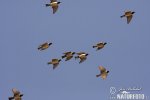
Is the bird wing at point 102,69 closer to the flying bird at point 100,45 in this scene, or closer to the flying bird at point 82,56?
the flying bird at point 82,56

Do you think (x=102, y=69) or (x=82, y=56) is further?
(x=102, y=69)

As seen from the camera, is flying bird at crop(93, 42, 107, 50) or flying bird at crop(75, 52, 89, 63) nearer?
flying bird at crop(93, 42, 107, 50)

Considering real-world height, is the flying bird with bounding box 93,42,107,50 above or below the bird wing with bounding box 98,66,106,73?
above

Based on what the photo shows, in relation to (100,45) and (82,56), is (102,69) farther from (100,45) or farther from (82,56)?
(100,45)

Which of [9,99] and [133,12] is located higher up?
[133,12]

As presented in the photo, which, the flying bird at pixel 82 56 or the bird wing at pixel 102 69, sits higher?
the flying bird at pixel 82 56

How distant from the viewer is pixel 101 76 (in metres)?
90.4

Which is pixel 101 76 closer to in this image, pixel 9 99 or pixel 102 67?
pixel 102 67

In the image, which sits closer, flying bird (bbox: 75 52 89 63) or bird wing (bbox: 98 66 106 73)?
flying bird (bbox: 75 52 89 63)

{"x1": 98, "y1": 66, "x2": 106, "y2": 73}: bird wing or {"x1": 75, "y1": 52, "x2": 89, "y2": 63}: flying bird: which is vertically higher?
{"x1": 75, "y1": 52, "x2": 89, "y2": 63}: flying bird

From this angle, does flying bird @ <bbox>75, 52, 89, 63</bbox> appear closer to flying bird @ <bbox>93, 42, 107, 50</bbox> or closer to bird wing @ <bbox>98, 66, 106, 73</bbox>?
bird wing @ <bbox>98, 66, 106, 73</bbox>

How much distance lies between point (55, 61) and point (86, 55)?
222cm

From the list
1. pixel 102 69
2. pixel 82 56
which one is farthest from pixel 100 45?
pixel 102 69

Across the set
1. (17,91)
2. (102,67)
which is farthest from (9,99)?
(102,67)
